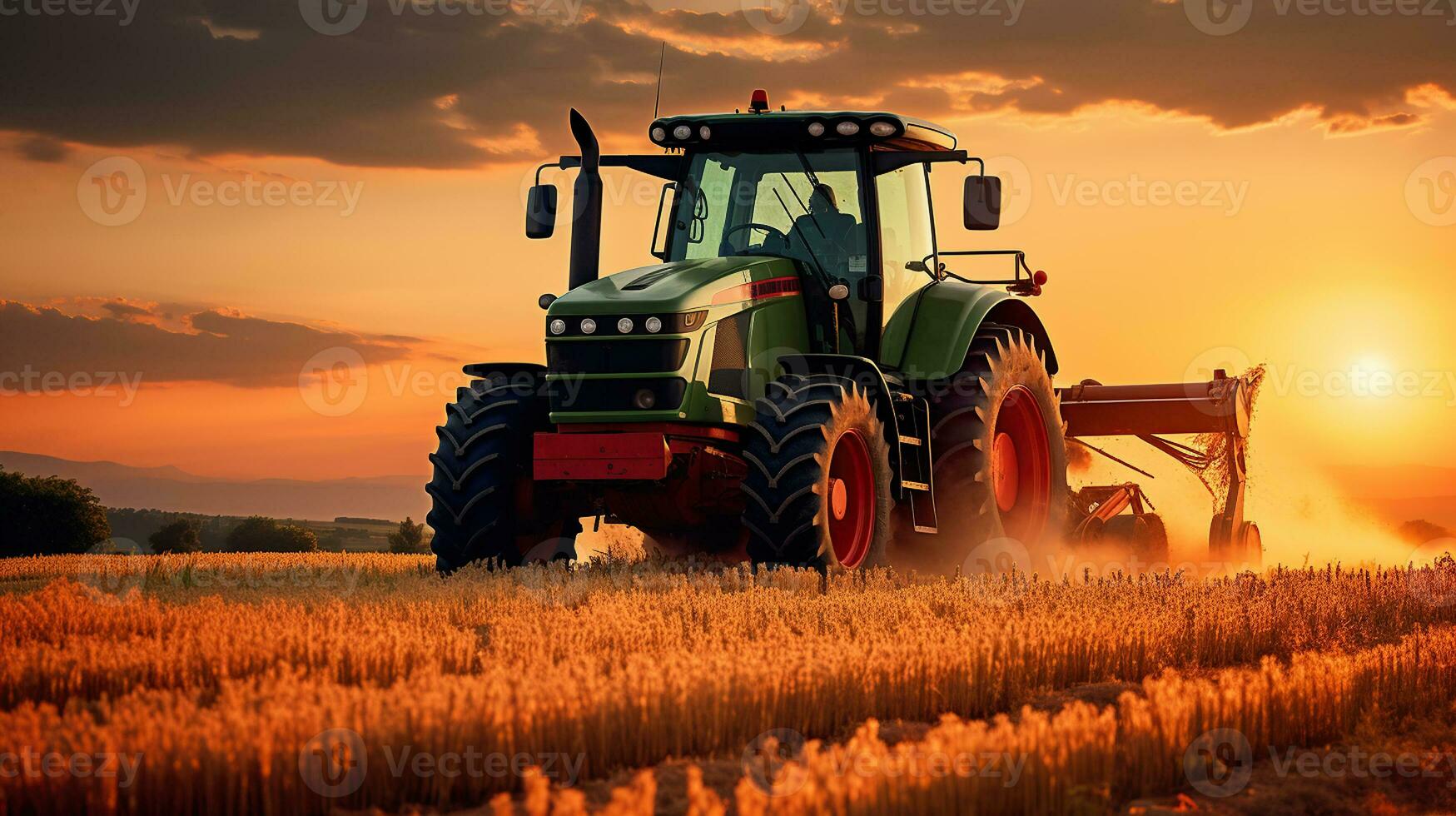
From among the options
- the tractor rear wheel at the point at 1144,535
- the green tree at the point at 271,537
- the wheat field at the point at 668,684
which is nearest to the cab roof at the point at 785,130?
the wheat field at the point at 668,684

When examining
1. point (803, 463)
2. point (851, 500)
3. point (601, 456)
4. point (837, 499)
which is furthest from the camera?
point (851, 500)

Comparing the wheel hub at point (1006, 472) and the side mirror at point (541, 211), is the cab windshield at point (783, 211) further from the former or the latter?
the wheel hub at point (1006, 472)

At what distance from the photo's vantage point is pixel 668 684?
5.79m

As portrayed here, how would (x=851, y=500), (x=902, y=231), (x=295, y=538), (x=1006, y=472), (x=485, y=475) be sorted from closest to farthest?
(x=485, y=475) < (x=851, y=500) < (x=902, y=231) < (x=1006, y=472) < (x=295, y=538)

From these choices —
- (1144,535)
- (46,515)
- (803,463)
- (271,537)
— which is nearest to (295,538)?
(271,537)

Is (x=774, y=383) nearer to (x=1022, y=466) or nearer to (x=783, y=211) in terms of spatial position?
(x=783, y=211)

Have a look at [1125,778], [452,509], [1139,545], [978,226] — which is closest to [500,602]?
[452,509]

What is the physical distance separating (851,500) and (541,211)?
3045 mm

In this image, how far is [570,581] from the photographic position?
956 cm

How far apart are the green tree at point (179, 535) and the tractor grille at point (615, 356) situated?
31.5m

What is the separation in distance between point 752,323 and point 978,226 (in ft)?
6.74

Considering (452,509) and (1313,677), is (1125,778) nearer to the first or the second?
(1313,677)

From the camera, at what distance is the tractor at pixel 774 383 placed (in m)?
9.91

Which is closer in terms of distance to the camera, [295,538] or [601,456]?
[601,456]
